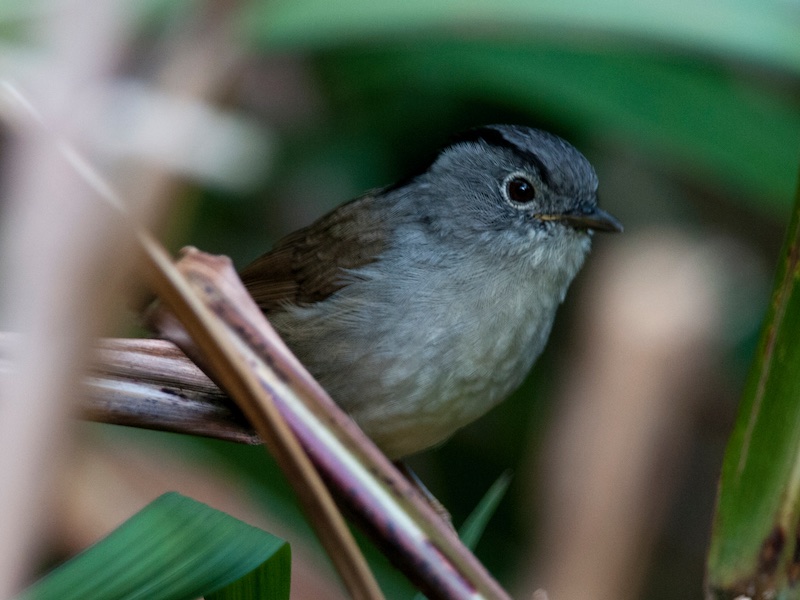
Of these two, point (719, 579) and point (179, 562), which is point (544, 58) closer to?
point (719, 579)

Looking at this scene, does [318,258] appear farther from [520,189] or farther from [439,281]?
[520,189]

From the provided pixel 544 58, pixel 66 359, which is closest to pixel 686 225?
pixel 544 58

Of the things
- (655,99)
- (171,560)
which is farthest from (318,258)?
(171,560)

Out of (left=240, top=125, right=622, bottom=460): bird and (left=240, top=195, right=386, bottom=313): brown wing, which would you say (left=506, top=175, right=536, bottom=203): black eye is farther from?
(left=240, top=195, right=386, bottom=313): brown wing

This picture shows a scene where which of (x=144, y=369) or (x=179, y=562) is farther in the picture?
(x=144, y=369)

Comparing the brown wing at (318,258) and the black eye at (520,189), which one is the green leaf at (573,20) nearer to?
the black eye at (520,189)

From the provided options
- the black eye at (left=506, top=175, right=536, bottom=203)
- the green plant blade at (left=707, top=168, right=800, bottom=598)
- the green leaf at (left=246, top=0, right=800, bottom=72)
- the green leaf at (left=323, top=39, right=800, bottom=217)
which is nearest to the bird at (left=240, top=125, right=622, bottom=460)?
the black eye at (left=506, top=175, right=536, bottom=203)

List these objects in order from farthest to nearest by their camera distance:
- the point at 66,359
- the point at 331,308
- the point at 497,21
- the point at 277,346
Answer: the point at 331,308 → the point at 497,21 → the point at 277,346 → the point at 66,359
